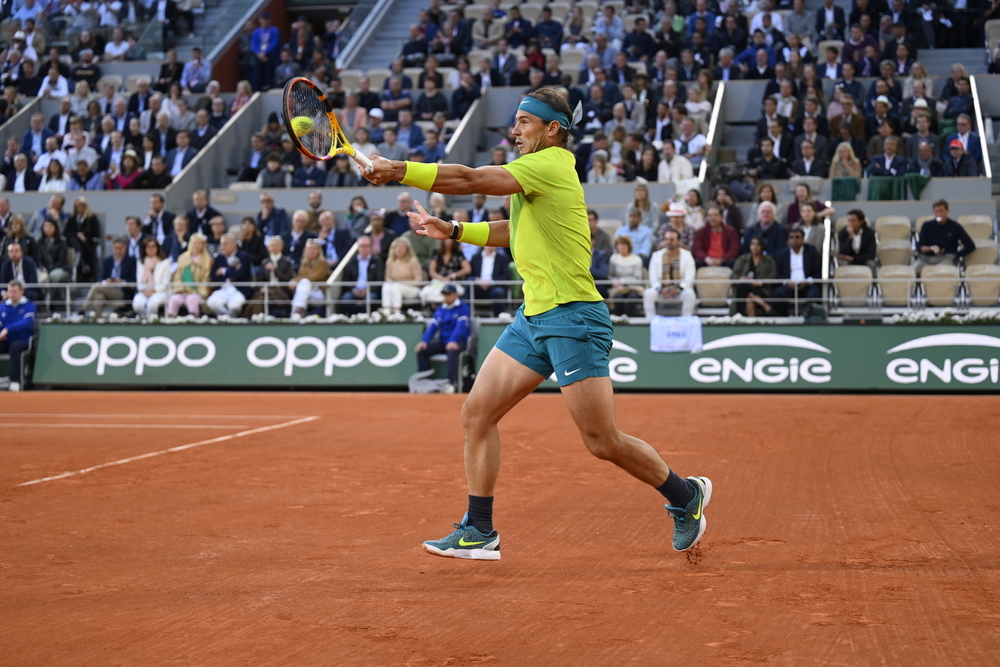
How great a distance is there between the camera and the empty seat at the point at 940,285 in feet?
53.4

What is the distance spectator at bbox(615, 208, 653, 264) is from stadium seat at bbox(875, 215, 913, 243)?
3.48 m

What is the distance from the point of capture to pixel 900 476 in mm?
8461

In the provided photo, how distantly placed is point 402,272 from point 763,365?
5655 mm

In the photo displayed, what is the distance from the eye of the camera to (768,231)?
56.2 feet

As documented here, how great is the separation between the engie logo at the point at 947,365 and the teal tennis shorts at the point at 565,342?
10955 millimetres

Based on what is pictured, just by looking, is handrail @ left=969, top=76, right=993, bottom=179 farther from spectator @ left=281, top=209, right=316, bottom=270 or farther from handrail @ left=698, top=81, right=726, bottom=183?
spectator @ left=281, top=209, right=316, bottom=270

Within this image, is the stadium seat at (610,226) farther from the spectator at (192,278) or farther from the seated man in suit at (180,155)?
the seated man in suit at (180,155)

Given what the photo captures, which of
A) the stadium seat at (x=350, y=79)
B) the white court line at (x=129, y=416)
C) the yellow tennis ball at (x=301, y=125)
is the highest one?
the stadium seat at (x=350, y=79)

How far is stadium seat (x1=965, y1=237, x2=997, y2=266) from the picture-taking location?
54.6ft

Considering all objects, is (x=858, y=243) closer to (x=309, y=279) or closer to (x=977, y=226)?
(x=977, y=226)

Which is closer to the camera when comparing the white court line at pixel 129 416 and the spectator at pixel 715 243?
the white court line at pixel 129 416

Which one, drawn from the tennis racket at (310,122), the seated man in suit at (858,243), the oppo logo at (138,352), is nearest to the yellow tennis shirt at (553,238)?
the tennis racket at (310,122)

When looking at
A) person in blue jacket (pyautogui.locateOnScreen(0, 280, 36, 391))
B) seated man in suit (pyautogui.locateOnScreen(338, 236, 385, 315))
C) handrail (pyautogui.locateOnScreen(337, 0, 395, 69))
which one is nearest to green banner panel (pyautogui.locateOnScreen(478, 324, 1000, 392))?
seated man in suit (pyautogui.locateOnScreen(338, 236, 385, 315))

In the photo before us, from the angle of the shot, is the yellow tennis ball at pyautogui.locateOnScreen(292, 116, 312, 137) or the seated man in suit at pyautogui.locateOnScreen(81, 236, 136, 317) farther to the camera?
the seated man in suit at pyautogui.locateOnScreen(81, 236, 136, 317)
